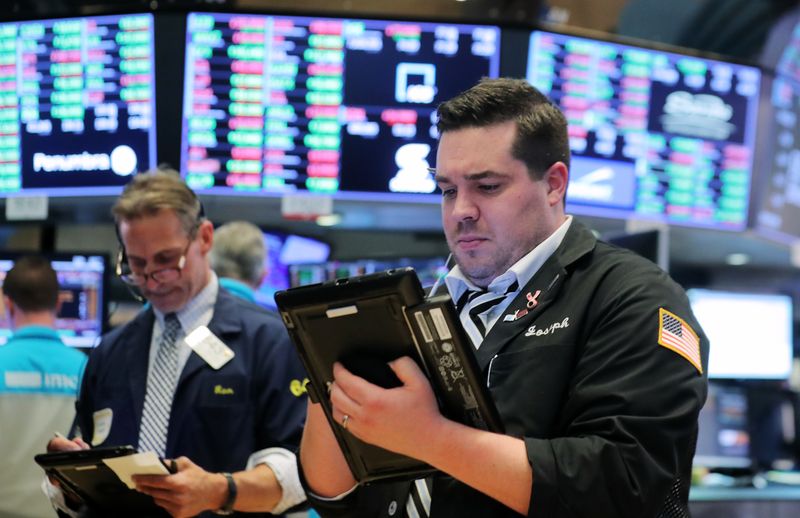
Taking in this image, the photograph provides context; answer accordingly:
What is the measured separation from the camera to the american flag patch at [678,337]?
5.32 ft

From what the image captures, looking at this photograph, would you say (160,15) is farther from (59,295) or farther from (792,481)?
(792,481)

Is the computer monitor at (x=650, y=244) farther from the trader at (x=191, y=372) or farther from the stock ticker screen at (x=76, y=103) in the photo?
the stock ticker screen at (x=76, y=103)

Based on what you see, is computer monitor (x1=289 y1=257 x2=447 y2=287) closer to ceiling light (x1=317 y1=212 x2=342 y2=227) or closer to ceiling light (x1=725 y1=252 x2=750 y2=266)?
ceiling light (x1=317 y1=212 x2=342 y2=227)

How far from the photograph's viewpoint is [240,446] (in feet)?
8.84

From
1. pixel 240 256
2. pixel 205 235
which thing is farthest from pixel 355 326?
pixel 240 256

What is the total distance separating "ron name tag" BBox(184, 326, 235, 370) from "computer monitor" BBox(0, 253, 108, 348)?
1555 millimetres

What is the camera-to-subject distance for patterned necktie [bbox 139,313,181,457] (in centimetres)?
272

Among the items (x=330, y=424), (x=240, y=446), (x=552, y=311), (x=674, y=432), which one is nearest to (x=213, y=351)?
(x=240, y=446)

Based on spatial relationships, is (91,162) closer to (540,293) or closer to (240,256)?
(240,256)

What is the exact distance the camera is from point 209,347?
2.77m

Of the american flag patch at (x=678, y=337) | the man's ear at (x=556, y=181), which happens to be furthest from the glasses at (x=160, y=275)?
the american flag patch at (x=678, y=337)

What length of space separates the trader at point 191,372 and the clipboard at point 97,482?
0.15m

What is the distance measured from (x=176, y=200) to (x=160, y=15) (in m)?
1.32

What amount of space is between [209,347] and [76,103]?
1652 millimetres
